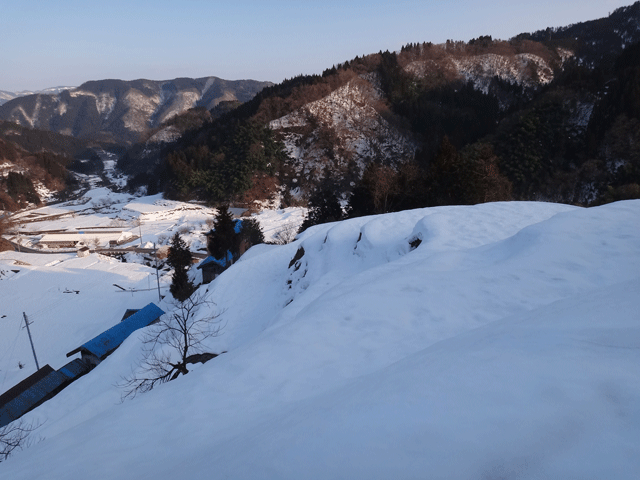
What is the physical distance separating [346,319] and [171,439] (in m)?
2.79

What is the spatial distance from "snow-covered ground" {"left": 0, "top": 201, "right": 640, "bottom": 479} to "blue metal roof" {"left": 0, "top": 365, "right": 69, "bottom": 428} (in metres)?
6.45

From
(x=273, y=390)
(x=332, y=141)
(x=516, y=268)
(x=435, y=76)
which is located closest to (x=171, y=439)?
(x=273, y=390)

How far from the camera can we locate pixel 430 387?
240 cm

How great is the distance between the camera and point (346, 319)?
17.1ft

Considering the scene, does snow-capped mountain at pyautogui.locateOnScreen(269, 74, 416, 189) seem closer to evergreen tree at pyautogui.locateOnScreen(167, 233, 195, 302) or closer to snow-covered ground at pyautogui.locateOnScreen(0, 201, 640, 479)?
evergreen tree at pyautogui.locateOnScreen(167, 233, 195, 302)

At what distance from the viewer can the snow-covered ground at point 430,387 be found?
1.79 meters

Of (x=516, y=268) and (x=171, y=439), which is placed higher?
(x=516, y=268)

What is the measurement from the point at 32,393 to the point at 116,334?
4237 millimetres

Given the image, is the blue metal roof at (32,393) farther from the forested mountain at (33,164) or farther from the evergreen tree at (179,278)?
the forested mountain at (33,164)

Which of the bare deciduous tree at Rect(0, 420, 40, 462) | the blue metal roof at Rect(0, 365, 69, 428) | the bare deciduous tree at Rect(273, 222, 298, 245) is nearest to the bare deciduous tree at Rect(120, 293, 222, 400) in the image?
Result: the bare deciduous tree at Rect(0, 420, 40, 462)

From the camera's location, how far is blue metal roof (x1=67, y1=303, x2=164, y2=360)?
1616 cm

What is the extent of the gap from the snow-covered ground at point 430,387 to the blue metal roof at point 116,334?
8.18 meters

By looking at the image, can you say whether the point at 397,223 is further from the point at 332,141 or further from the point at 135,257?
the point at 332,141

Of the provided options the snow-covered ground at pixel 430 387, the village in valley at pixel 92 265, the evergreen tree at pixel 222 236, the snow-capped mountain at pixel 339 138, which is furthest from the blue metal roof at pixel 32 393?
the snow-capped mountain at pixel 339 138
